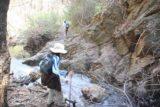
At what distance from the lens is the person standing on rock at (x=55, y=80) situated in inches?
284

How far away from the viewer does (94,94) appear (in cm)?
916

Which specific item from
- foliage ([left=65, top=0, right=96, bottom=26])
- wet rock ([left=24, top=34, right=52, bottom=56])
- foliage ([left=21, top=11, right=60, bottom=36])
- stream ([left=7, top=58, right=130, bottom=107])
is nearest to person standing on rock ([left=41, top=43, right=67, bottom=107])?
stream ([left=7, top=58, right=130, bottom=107])

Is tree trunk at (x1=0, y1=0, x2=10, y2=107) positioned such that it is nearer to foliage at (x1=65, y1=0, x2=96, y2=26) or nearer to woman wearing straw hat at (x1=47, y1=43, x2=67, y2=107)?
woman wearing straw hat at (x1=47, y1=43, x2=67, y2=107)

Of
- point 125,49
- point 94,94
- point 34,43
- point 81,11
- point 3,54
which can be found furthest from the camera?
point 34,43

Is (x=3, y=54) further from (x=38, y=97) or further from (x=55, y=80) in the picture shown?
(x=38, y=97)

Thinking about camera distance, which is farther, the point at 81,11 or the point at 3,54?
the point at 81,11

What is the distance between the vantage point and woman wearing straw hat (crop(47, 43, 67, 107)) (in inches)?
284

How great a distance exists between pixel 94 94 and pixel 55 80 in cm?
198

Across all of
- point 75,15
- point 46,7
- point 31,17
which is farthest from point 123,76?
point 46,7

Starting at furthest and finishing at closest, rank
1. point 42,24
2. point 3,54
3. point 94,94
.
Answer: point 42,24
point 94,94
point 3,54

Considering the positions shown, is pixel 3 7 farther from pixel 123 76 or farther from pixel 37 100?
pixel 123 76

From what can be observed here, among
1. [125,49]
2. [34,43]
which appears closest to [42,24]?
[34,43]

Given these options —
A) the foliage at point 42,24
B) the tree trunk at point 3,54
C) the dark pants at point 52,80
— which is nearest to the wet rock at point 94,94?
the dark pants at point 52,80

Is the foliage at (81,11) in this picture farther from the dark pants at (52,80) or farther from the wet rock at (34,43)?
the dark pants at (52,80)
